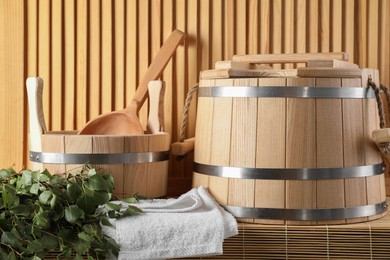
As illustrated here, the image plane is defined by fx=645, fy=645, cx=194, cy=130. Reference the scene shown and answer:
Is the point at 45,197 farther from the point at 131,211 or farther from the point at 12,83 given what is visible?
the point at 12,83

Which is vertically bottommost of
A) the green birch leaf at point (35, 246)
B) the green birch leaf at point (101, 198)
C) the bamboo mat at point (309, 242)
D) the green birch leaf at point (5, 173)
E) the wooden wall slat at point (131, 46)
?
the bamboo mat at point (309, 242)

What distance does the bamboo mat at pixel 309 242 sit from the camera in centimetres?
181

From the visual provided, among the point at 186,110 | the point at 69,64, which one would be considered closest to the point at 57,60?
the point at 69,64

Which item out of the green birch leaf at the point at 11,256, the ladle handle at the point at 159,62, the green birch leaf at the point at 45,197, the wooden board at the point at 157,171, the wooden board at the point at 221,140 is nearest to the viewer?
the green birch leaf at the point at 11,256

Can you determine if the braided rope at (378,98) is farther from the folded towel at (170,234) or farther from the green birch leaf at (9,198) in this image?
the green birch leaf at (9,198)

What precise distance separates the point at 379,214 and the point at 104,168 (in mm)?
835

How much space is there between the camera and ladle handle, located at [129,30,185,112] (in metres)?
2.27

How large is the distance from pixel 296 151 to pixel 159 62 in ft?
2.28

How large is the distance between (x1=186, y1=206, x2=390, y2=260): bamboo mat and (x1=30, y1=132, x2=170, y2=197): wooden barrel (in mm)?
351

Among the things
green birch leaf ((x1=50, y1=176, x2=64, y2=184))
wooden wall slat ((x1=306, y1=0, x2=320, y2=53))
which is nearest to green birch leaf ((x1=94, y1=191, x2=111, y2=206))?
green birch leaf ((x1=50, y1=176, x2=64, y2=184))

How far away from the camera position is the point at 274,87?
182cm

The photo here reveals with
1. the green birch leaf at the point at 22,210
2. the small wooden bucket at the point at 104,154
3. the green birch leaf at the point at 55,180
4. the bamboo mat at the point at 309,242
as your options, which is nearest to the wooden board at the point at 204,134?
the small wooden bucket at the point at 104,154

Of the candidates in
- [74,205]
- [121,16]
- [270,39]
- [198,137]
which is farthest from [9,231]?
[270,39]

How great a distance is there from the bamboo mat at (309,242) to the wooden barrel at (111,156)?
1.15 feet
